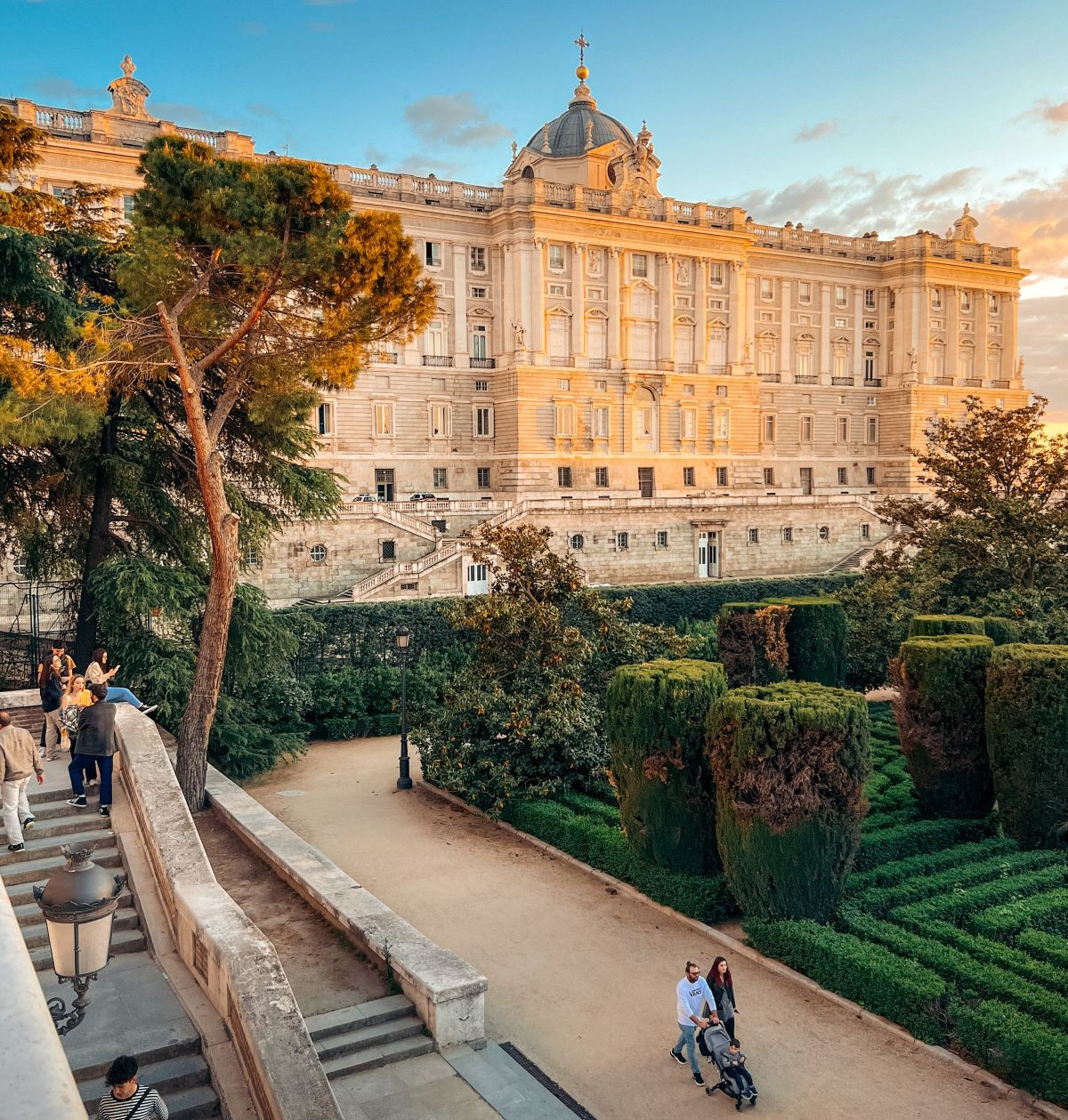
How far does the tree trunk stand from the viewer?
15773 millimetres

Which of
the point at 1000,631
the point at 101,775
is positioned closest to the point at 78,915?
the point at 101,775

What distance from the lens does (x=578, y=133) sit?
191ft

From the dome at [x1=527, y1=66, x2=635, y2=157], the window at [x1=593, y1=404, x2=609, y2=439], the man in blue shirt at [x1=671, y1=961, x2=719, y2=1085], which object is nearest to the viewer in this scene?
the man in blue shirt at [x1=671, y1=961, x2=719, y2=1085]

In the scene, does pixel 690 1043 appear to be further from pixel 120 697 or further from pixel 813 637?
pixel 813 637

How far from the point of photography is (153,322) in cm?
1382

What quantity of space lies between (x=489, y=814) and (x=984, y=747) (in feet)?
23.7

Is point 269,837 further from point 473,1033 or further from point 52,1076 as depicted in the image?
point 52,1076

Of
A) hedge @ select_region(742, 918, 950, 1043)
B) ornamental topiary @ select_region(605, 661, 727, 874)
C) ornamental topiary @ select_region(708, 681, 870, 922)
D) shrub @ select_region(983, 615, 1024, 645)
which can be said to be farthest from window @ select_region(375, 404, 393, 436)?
hedge @ select_region(742, 918, 950, 1043)

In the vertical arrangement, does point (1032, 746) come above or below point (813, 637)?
below

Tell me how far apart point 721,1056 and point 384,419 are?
42139 millimetres

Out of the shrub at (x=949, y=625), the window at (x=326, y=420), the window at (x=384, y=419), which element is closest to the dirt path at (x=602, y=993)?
the shrub at (x=949, y=625)

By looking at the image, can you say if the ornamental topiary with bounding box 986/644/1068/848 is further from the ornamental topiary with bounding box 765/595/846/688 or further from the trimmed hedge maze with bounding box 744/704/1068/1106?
the ornamental topiary with bounding box 765/595/846/688

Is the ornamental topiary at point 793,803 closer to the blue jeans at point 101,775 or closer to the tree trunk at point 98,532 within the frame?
the blue jeans at point 101,775

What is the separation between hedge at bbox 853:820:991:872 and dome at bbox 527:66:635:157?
168 ft
